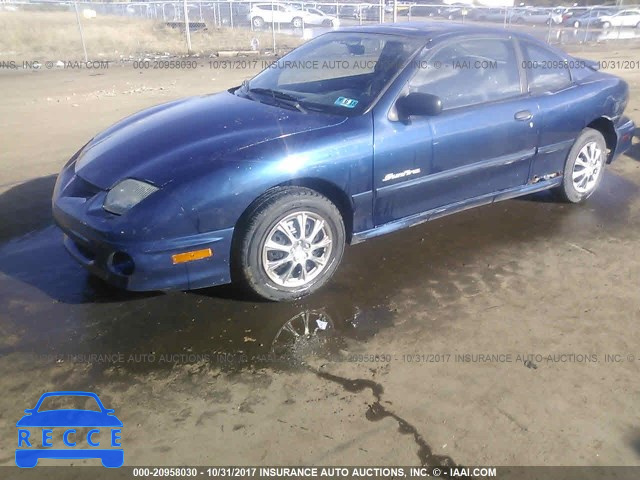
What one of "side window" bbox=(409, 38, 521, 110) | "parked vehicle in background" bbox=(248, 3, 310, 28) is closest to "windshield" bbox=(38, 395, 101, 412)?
"side window" bbox=(409, 38, 521, 110)

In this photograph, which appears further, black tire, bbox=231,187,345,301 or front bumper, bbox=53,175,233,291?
black tire, bbox=231,187,345,301

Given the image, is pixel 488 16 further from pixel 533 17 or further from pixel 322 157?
pixel 322 157

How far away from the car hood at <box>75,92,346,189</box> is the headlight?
5cm

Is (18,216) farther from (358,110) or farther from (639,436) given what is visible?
(639,436)

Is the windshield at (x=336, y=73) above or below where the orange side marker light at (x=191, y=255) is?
above

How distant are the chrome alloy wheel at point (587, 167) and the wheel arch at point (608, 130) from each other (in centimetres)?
19

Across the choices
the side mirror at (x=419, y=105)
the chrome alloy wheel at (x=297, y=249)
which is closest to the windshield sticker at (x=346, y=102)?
the side mirror at (x=419, y=105)

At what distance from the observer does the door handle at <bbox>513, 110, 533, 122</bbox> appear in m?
4.32

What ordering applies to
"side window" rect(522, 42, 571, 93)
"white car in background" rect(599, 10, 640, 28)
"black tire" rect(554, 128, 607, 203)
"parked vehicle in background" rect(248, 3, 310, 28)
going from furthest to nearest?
"white car in background" rect(599, 10, 640, 28)
"parked vehicle in background" rect(248, 3, 310, 28)
"black tire" rect(554, 128, 607, 203)
"side window" rect(522, 42, 571, 93)

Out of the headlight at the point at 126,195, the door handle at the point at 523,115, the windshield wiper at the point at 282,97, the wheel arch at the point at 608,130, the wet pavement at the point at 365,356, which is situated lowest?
the wet pavement at the point at 365,356

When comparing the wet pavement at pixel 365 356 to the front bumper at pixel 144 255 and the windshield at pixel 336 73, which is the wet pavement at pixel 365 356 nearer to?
the front bumper at pixel 144 255

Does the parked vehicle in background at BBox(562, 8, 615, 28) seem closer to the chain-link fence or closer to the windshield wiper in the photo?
the chain-link fence

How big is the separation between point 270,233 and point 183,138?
86cm

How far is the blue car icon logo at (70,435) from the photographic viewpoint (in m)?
2.43
